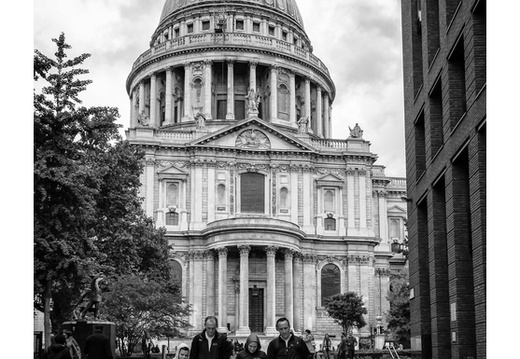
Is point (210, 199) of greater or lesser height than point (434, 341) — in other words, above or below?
above

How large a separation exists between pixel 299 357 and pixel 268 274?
59381 millimetres

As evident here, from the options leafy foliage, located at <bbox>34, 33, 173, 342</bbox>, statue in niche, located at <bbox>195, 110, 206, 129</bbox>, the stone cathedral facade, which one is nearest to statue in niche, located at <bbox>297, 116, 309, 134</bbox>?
the stone cathedral facade

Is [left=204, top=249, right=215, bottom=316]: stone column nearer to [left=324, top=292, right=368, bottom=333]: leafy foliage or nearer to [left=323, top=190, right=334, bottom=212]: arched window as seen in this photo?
[left=324, top=292, right=368, bottom=333]: leafy foliage

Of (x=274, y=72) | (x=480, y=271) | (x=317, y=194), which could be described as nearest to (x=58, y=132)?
(x=480, y=271)

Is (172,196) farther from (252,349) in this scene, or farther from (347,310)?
(252,349)

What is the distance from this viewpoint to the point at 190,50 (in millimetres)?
96125

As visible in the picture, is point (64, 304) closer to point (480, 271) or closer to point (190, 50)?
point (480, 271)

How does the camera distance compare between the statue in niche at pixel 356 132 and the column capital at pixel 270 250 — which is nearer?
the column capital at pixel 270 250

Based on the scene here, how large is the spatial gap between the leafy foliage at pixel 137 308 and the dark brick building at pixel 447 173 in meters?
21.5

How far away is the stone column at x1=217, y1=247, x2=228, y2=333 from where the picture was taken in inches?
2953

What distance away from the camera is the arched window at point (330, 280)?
81.2 m

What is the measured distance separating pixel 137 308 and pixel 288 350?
117 ft

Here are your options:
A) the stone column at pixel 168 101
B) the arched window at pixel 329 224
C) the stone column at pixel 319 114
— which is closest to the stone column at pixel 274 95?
the stone column at pixel 319 114

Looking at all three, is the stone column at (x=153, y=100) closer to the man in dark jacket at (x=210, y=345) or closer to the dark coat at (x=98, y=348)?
the dark coat at (x=98, y=348)
